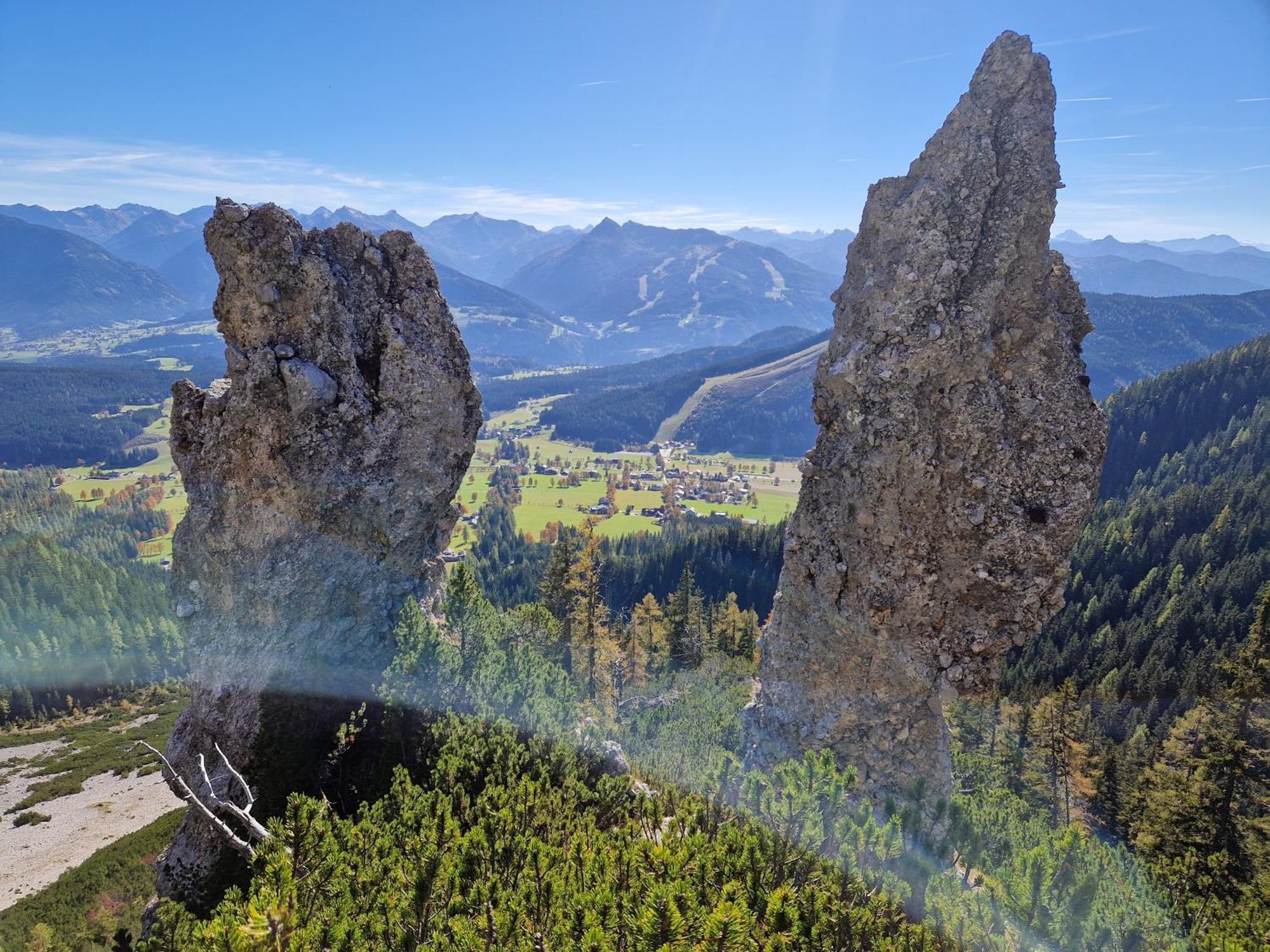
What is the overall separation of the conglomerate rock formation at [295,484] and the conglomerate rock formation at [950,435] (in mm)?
19525

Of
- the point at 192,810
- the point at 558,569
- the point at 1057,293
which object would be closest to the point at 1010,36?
the point at 1057,293

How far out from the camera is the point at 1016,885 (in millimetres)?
16188

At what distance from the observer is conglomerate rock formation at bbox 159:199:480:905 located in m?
27.7

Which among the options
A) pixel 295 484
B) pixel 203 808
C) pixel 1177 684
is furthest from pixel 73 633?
pixel 1177 684

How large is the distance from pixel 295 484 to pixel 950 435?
2668 cm

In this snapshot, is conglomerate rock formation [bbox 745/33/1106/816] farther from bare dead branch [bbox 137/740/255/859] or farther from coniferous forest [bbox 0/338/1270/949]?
bare dead branch [bbox 137/740/255/859]

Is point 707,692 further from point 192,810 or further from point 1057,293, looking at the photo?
point 1057,293

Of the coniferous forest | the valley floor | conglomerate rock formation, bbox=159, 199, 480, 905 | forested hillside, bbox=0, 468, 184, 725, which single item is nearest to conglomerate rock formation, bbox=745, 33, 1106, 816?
the coniferous forest

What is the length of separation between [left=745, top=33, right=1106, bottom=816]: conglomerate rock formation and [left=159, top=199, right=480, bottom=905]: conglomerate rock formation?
19.5 metres

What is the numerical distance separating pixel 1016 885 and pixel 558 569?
54.8 m

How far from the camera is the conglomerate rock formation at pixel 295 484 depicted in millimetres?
27656

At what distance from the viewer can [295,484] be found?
92.4ft

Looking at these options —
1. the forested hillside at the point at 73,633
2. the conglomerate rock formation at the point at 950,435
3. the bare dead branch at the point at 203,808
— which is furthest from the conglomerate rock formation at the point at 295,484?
the forested hillside at the point at 73,633

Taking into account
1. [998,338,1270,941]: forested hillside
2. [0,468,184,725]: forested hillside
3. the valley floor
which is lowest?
[0,468,184,725]: forested hillside
